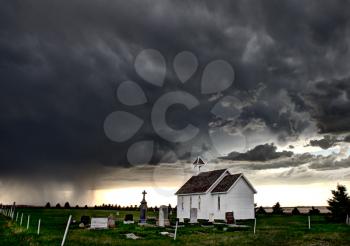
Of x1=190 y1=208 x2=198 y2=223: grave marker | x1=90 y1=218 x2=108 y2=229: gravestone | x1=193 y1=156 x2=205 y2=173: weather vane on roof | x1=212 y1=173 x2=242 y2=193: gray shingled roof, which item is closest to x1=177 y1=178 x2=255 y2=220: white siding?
x1=212 y1=173 x2=242 y2=193: gray shingled roof

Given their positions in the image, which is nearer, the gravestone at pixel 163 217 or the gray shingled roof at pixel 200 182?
the gravestone at pixel 163 217

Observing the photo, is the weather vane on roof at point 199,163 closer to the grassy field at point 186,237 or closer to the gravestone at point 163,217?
the gravestone at point 163,217

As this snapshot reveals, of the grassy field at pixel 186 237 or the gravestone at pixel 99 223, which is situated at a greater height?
the gravestone at pixel 99 223

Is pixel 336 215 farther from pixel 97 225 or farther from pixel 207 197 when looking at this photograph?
pixel 97 225

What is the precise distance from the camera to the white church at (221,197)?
147 ft

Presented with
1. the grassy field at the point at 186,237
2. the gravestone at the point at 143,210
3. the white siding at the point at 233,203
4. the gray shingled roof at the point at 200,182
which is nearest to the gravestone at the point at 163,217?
the gravestone at the point at 143,210

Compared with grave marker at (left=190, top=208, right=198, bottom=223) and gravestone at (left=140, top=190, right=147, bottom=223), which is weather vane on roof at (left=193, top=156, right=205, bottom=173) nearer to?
gravestone at (left=140, top=190, right=147, bottom=223)

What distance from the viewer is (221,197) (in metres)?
45.4

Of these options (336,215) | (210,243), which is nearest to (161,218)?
(210,243)

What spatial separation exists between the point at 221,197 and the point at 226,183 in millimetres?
2064

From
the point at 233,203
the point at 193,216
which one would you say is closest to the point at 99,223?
the point at 193,216

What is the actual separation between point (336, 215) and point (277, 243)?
25619 millimetres

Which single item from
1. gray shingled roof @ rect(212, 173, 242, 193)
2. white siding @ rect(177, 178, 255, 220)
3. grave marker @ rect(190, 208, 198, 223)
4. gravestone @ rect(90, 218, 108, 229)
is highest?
gray shingled roof @ rect(212, 173, 242, 193)

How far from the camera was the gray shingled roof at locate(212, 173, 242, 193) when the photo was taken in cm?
4513
